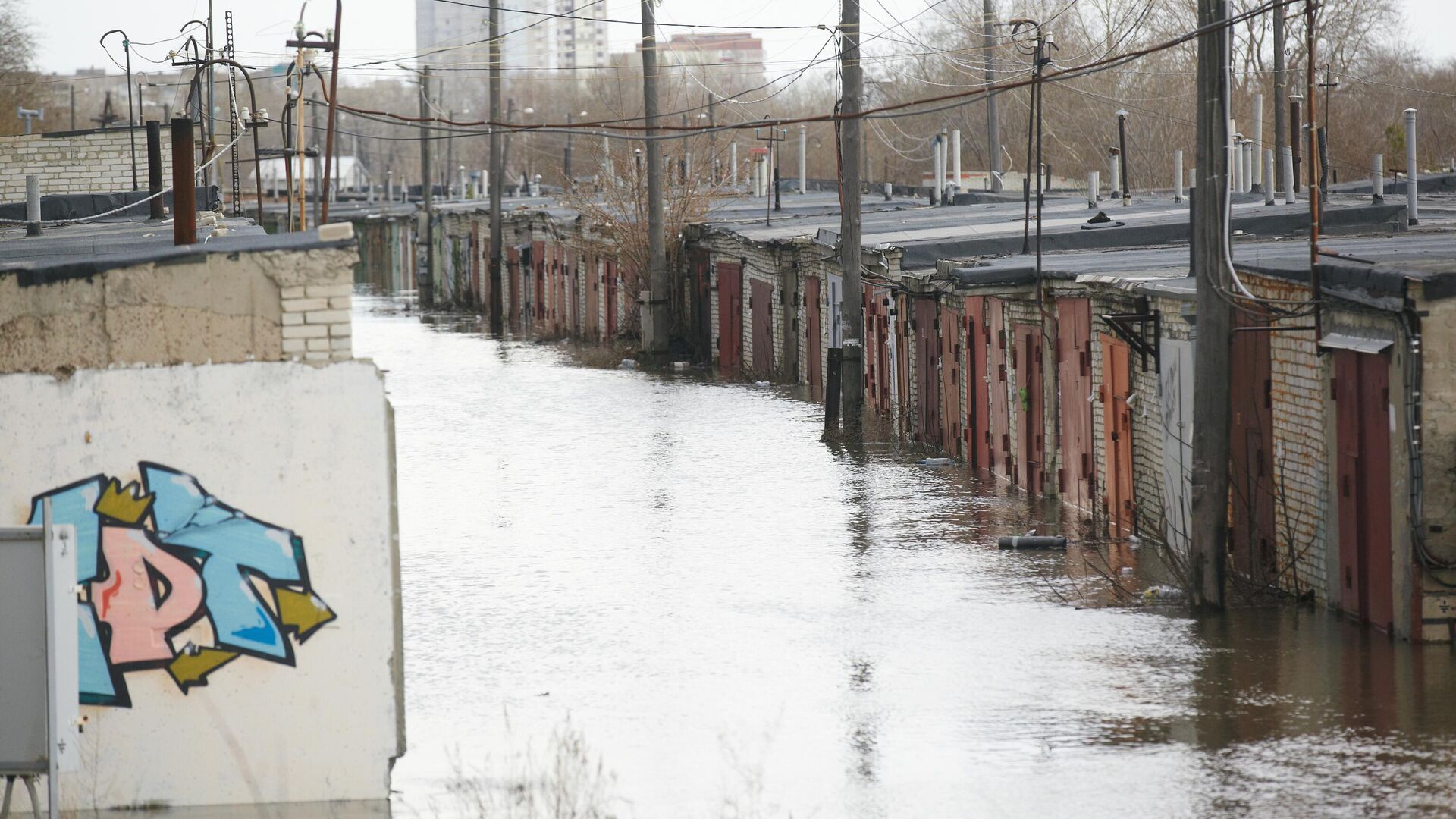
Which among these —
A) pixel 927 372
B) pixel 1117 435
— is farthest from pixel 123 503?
pixel 927 372

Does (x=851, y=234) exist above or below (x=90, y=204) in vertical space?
below

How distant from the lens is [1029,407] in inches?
714

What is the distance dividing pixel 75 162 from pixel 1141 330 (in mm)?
17404

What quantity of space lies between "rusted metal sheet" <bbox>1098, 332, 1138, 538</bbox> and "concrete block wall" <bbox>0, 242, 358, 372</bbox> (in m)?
8.93

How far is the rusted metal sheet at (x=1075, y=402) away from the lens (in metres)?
16.4

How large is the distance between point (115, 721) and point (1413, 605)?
23.9ft

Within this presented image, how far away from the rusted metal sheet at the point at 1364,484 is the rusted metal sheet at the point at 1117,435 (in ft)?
12.3

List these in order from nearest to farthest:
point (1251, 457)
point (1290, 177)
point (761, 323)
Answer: point (1251, 457) → point (1290, 177) → point (761, 323)

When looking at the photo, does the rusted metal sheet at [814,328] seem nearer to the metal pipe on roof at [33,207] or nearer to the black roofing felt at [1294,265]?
the black roofing felt at [1294,265]

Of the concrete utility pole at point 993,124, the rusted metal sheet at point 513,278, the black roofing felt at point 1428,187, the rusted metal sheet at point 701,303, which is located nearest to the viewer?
the black roofing felt at point 1428,187

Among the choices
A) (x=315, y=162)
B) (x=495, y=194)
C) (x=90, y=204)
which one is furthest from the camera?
(x=495, y=194)

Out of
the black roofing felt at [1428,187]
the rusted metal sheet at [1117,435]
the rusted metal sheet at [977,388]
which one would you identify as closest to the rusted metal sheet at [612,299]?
the black roofing felt at [1428,187]

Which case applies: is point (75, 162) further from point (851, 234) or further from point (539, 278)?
point (539, 278)

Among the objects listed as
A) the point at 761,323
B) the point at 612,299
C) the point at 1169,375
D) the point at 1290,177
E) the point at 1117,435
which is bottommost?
the point at 1117,435
